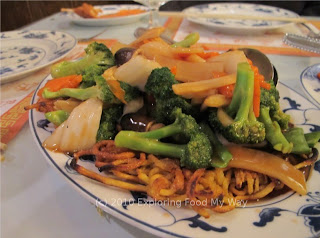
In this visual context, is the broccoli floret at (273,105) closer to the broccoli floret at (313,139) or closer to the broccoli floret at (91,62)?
the broccoli floret at (313,139)

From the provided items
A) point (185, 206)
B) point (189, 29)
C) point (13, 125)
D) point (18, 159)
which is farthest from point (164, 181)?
point (189, 29)

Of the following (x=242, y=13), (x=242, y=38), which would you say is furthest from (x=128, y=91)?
(x=242, y=13)

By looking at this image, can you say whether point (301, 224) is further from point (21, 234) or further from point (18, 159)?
point (18, 159)

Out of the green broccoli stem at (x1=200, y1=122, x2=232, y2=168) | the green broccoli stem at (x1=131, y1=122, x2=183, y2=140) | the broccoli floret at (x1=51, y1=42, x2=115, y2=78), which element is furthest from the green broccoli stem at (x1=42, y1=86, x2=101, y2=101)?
the green broccoli stem at (x1=200, y1=122, x2=232, y2=168)

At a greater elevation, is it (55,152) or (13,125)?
(55,152)

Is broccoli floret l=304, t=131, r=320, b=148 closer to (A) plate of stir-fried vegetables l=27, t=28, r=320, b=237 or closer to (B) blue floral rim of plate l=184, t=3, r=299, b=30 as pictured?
A: (A) plate of stir-fried vegetables l=27, t=28, r=320, b=237

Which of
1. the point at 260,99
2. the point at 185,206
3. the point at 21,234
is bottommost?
the point at 21,234

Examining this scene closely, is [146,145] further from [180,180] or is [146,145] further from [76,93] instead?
[76,93]
